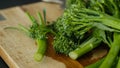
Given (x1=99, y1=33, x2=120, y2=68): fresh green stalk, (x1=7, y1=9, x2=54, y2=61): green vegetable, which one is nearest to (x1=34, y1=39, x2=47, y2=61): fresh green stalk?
(x1=7, y1=9, x2=54, y2=61): green vegetable

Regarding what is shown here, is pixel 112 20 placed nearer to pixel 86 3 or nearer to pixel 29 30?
pixel 86 3

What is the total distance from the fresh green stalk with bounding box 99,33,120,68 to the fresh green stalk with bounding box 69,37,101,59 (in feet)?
0.29

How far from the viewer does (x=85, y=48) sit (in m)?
1.20

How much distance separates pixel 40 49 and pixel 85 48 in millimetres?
197

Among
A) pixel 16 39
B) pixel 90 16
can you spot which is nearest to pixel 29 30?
pixel 16 39

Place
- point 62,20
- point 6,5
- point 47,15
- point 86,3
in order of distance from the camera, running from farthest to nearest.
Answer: point 6,5 → point 47,15 → point 86,3 → point 62,20

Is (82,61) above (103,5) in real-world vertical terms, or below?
below

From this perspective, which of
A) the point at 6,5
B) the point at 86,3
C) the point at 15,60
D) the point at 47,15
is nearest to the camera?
the point at 15,60

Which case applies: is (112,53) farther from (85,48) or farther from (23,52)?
(23,52)

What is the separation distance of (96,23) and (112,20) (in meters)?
0.07

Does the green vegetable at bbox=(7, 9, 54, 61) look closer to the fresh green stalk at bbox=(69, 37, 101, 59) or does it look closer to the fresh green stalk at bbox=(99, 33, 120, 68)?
the fresh green stalk at bbox=(69, 37, 101, 59)

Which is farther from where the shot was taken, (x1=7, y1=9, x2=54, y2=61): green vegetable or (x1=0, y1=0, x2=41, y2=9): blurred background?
(x1=0, y1=0, x2=41, y2=9): blurred background

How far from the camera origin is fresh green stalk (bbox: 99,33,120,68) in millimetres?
1095

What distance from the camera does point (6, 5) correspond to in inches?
69.1
